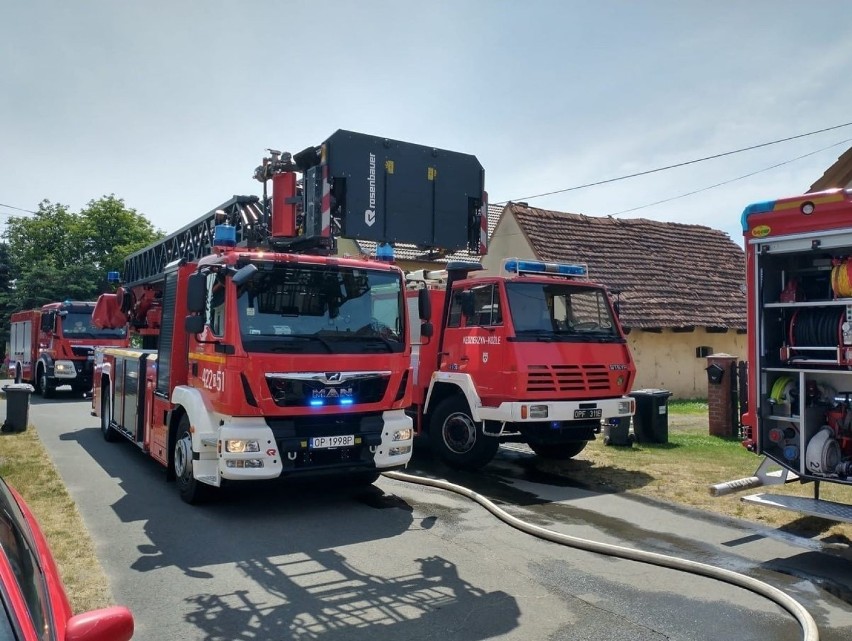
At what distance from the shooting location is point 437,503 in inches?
310

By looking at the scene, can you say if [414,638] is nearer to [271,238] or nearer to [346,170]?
[346,170]

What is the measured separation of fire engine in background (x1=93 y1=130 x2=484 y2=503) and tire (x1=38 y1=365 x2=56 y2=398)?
45.6 ft

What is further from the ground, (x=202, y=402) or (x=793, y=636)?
(x=202, y=402)

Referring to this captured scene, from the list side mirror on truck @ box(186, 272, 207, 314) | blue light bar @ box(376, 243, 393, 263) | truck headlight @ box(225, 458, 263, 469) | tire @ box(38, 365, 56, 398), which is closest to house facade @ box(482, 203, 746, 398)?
blue light bar @ box(376, 243, 393, 263)

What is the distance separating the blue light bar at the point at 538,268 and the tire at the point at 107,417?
6941mm

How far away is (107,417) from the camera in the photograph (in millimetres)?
11977

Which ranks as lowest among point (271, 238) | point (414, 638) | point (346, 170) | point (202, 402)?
point (414, 638)

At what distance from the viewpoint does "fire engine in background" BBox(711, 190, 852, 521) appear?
6.23 meters

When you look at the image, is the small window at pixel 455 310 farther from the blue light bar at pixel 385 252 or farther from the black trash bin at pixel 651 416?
the black trash bin at pixel 651 416

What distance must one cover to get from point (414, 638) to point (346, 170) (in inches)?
190

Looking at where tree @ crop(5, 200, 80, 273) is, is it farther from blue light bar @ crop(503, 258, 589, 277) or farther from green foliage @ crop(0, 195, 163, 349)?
blue light bar @ crop(503, 258, 589, 277)

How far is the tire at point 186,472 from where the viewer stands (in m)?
7.41

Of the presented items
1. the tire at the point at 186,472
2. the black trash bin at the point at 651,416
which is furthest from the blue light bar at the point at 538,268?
the tire at the point at 186,472

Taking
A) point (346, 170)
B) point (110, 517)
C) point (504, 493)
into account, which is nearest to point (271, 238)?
point (346, 170)
